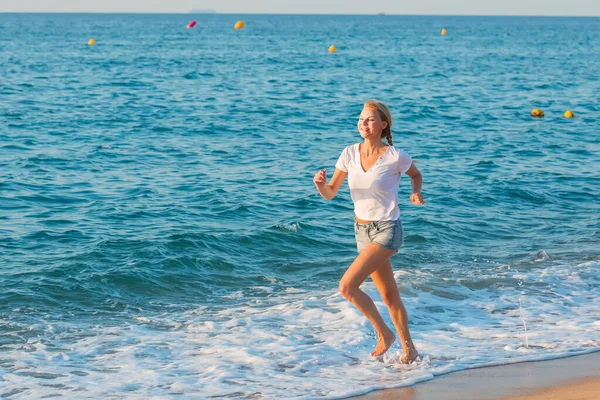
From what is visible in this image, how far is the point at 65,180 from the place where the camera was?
48.8 ft

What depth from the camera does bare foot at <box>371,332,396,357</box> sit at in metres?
6.62

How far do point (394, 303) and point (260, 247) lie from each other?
182 inches

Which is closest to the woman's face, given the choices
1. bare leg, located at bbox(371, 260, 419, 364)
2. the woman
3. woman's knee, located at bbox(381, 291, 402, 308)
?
the woman

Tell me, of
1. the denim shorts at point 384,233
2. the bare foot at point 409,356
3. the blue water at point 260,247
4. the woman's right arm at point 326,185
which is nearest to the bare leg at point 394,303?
the bare foot at point 409,356

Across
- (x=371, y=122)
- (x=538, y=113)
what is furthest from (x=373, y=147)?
(x=538, y=113)

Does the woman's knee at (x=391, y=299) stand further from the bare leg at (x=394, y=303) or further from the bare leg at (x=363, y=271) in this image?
the bare leg at (x=363, y=271)

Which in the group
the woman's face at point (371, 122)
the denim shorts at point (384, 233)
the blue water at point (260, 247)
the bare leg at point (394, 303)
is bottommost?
the blue water at point (260, 247)

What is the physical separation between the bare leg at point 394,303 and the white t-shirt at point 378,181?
426 mm

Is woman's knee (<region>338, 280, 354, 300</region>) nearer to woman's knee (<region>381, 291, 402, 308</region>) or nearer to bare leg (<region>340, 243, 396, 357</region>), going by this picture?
bare leg (<region>340, 243, 396, 357</region>)

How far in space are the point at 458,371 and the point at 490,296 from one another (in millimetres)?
2401

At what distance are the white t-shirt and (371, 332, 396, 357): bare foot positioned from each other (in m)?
1.06

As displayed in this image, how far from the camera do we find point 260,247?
10914 mm

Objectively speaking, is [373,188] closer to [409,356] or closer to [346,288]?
[346,288]

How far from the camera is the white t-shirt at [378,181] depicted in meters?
6.05
